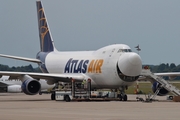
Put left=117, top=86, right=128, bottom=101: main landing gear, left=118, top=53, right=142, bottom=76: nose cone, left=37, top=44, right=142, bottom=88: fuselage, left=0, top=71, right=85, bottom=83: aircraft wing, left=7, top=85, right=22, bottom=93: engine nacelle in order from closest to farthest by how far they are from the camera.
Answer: left=118, top=53, right=142, bottom=76: nose cone, left=37, top=44, right=142, bottom=88: fuselage, left=117, top=86, right=128, bottom=101: main landing gear, left=0, top=71, right=85, bottom=83: aircraft wing, left=7, top=85, right=22, bottom=93: engine nacelle

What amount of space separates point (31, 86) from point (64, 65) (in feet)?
21.0

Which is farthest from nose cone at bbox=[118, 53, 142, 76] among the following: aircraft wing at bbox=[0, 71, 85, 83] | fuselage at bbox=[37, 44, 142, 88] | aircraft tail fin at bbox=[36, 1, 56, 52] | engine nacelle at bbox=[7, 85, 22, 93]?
engine nacelle at bbox=[7, 85, 22, 93]

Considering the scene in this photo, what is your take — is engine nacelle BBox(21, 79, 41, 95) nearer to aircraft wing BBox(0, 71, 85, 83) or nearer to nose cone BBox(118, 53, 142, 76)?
aircraft wing BBox(0, 71, 85, 83)

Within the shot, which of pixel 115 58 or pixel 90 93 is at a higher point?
pixel 115 58

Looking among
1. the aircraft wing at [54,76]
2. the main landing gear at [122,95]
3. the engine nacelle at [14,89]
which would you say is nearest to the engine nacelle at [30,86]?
the aircraft wing at [54,76]

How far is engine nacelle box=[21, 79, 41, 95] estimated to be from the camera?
42.6 meters

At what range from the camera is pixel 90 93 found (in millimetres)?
41562

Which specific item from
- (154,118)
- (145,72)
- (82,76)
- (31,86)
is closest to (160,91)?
(145,72)

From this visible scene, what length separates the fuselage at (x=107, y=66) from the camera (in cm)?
4041

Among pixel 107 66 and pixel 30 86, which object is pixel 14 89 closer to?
pixel 30 86

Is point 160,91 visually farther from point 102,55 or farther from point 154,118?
point 154,118

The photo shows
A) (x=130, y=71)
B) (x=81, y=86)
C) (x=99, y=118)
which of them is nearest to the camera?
(x=99, y=118)

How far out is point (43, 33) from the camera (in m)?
56.6

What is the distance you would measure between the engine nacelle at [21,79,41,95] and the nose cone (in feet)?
23.2
